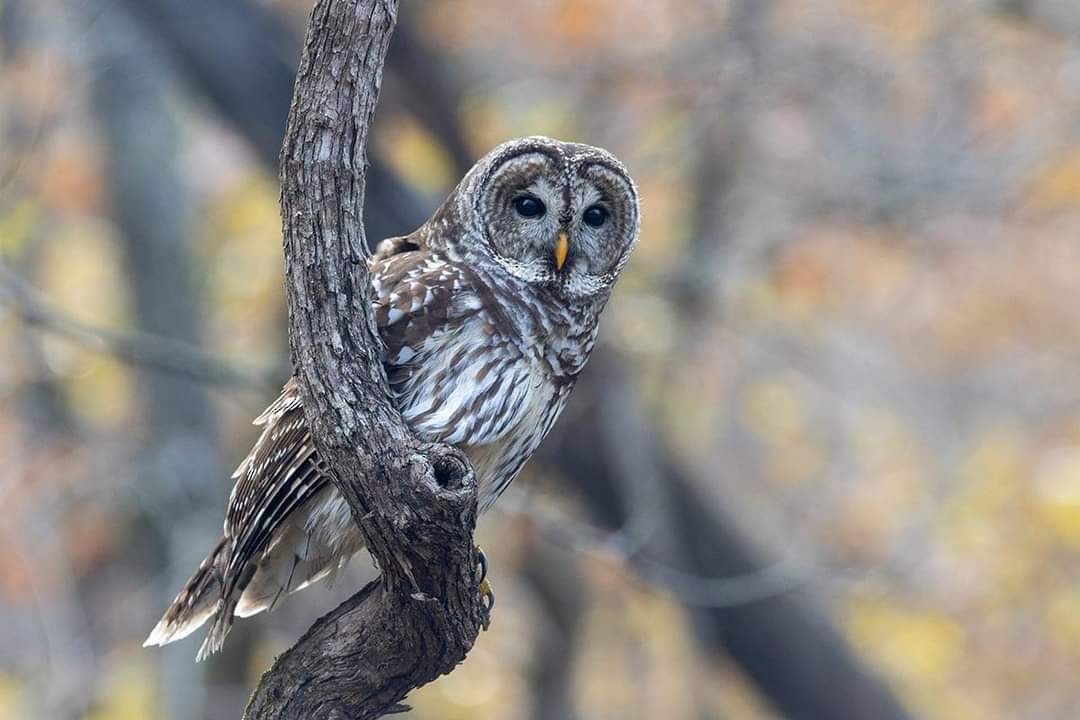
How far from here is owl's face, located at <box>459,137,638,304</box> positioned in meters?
3.88

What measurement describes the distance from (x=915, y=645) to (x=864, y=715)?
380 cm

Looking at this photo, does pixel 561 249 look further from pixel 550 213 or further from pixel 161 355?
pixel 161 355

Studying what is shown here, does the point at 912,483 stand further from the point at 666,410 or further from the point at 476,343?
the point at 476,343

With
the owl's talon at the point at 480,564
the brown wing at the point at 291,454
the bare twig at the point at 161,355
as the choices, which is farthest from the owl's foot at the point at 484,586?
the bare twig at the point at 161,355

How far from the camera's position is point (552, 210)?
390 cm

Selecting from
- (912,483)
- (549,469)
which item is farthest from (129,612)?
(912,483)

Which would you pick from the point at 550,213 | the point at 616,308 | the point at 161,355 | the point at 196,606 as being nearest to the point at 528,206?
the point at 550,213

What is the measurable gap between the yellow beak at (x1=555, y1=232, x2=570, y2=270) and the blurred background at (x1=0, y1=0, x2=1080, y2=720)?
7.73 feet

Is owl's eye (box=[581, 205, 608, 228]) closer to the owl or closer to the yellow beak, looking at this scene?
the owl

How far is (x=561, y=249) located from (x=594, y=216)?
199 millimetres

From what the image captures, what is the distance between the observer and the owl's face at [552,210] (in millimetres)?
3875

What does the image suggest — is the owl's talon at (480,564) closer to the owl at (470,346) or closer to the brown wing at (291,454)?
the owl at (470,346)

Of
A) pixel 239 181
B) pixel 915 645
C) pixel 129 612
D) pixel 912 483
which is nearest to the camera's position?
pixel 129 612

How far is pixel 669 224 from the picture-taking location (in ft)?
36.6
